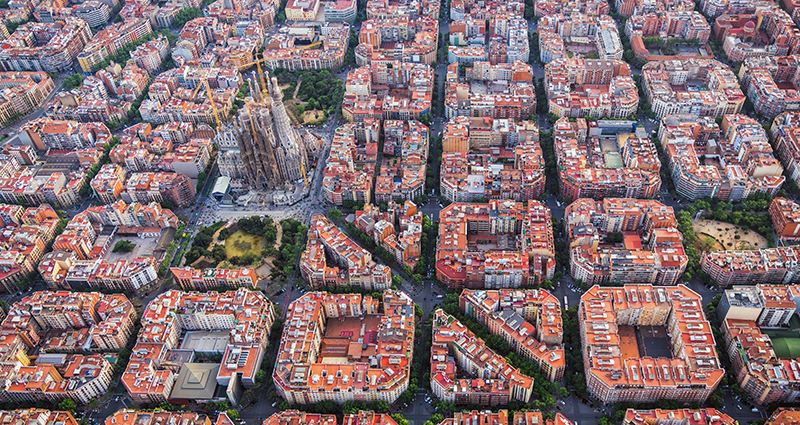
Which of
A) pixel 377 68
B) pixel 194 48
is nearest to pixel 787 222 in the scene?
pixel 377 68

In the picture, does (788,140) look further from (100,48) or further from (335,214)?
(100,48)

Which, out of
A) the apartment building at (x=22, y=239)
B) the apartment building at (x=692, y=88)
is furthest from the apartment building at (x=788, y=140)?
the apartment building at (x=22, y=239)

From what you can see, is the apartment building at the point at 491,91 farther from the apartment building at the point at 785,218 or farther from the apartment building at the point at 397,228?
the apartment building at the point at 785,218

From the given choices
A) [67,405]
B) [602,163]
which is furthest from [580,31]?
[67,405]

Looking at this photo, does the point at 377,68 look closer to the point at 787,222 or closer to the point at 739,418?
the point at 787,222

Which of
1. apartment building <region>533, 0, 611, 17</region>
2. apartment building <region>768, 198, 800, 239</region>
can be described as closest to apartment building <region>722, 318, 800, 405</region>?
Result: apartment building <region>768, 198, 800, 239</region>

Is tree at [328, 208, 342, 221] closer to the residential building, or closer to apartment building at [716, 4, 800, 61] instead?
the residential building
